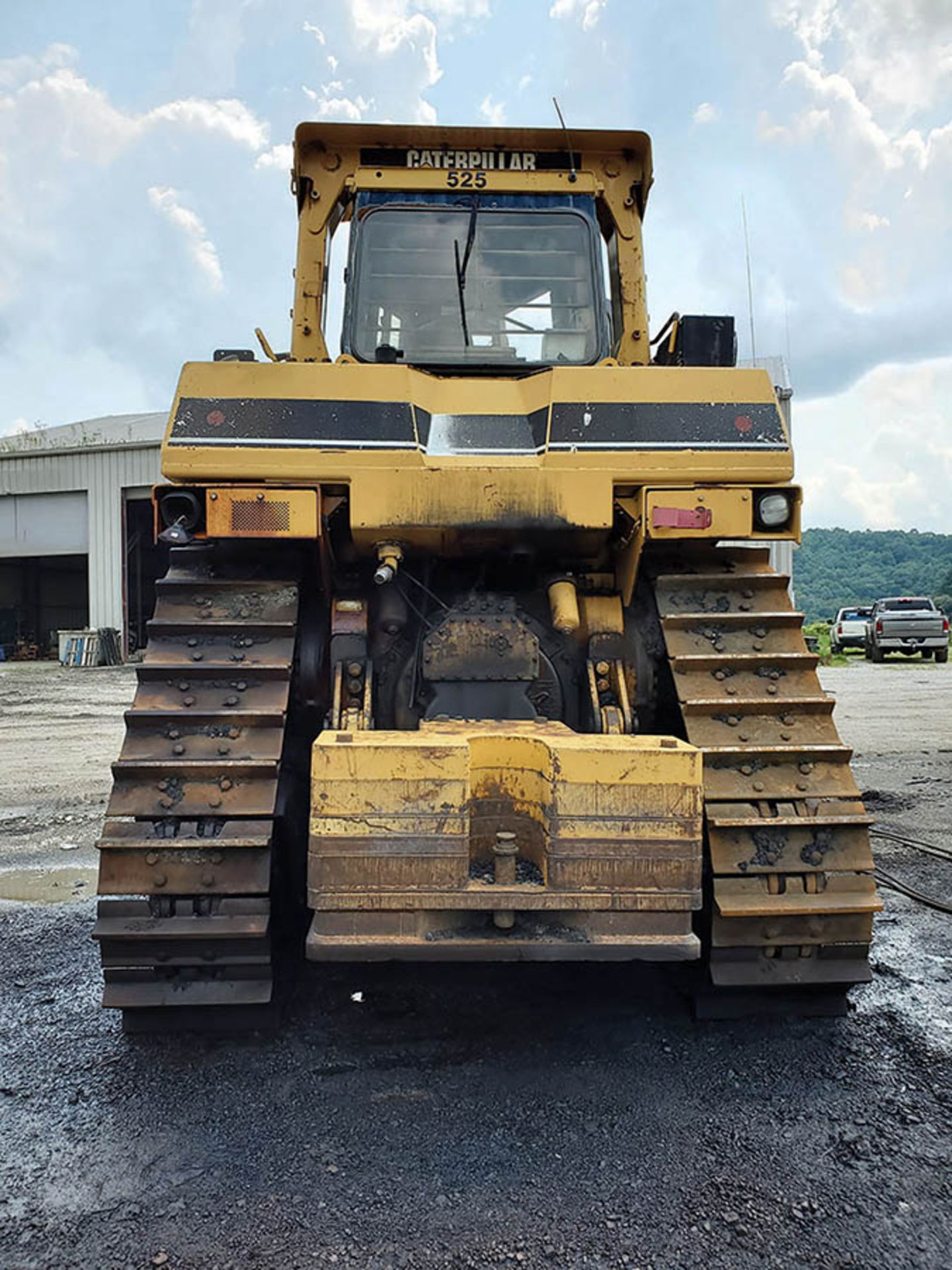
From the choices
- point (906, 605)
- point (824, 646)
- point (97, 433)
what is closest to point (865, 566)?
point (824, 646)

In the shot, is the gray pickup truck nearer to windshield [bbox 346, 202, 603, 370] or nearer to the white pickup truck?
the white pickup truck

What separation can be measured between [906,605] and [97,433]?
25.2m

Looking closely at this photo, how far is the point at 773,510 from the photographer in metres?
3.38

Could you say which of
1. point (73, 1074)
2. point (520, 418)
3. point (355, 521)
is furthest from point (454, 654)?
point (73, 1074)

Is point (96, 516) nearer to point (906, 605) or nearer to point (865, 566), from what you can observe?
point (906, 605)

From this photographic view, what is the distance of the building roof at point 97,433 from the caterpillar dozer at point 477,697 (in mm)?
27793

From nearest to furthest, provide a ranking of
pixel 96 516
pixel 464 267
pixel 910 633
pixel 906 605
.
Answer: pixel 464 267 < pixel 910 633 < pixel 96 516 < pixel 906 605

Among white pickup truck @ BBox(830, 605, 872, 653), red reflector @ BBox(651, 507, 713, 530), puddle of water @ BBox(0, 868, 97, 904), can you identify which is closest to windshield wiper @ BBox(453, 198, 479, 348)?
red reflector @ BBox(651, 507, 713, 530)

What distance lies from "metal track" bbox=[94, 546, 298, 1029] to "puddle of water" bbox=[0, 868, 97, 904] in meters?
1.90

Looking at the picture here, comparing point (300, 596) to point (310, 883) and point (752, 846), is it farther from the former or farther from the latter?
point (752, 846)

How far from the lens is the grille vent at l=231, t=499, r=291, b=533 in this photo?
10.5 ft

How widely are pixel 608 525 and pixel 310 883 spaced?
1.54m

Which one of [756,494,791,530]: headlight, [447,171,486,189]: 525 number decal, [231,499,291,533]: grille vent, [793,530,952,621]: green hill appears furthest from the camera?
[793,530,952,621]: green hill

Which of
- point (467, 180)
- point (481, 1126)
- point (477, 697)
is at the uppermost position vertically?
point (467, 180)
